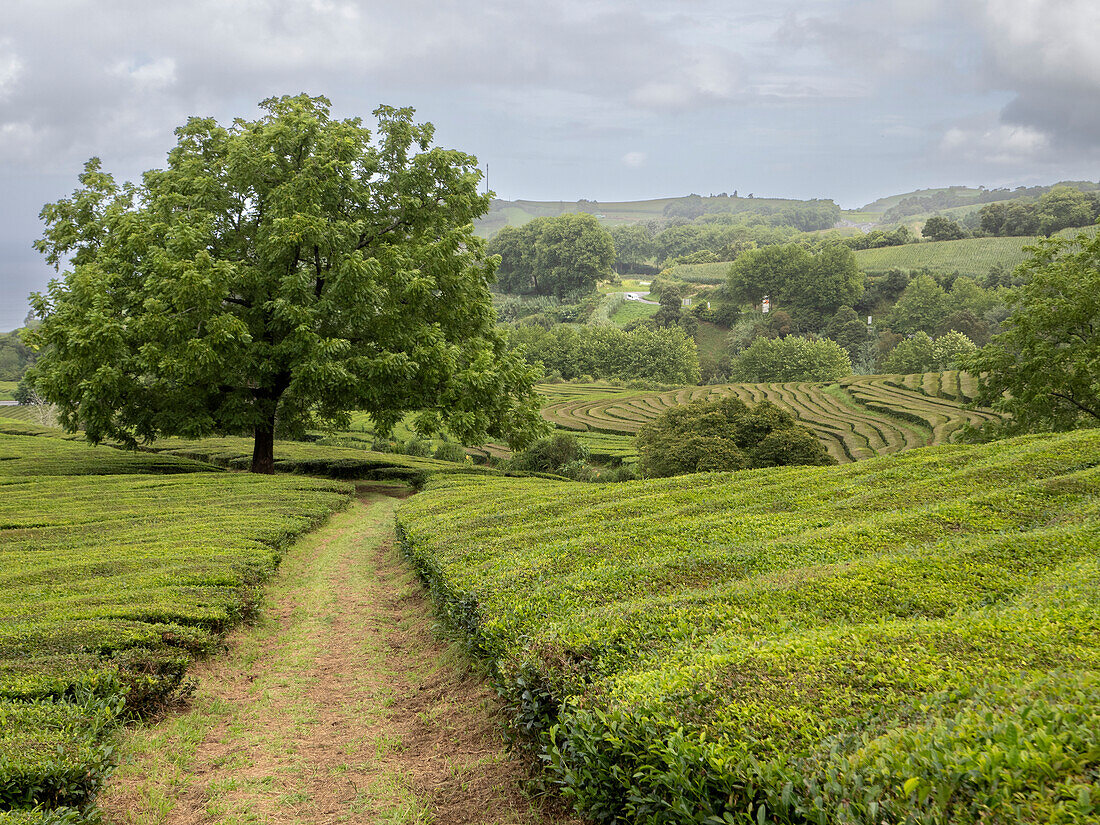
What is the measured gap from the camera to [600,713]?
168 inches

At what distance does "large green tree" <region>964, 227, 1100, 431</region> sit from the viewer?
2334cm

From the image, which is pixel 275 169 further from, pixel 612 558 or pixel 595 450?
pixel 595 450

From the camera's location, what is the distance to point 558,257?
5374 inches

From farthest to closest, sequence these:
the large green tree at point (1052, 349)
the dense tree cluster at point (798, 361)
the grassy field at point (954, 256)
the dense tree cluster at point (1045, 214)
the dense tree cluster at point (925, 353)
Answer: the dense tree cluster at point (1045, 214)
the grassy field at point (954, 256)
the dense tree cluster at point (798, 361)
the dense tree cluster at point (925, 353)
the large green tree at point (1052, 349)

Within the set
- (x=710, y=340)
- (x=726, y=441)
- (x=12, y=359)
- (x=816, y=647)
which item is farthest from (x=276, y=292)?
(x=12, y=359)

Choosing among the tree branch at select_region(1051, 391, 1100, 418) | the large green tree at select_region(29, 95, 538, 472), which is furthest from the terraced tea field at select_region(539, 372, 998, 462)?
the large green tree at select_region(29, 95, 538, 472)

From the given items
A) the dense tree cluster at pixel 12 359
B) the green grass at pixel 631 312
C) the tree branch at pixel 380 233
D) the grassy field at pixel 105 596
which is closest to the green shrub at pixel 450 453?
the tree branch at pixel 380 233

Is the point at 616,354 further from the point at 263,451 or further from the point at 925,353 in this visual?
the point at 263,451

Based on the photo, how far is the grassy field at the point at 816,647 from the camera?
125 inches

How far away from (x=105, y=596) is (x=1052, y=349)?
28.3m

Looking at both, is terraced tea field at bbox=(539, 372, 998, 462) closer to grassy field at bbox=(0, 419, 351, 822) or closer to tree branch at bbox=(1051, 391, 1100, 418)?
tree branch at bbox=(1051, 391, 1100, 418)

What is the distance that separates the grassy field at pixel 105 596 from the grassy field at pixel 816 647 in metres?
2.88

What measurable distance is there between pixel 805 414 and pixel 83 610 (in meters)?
49.6

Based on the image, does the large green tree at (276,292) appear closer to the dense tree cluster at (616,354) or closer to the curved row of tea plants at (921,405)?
the curved row of tea plants at (921,405)
